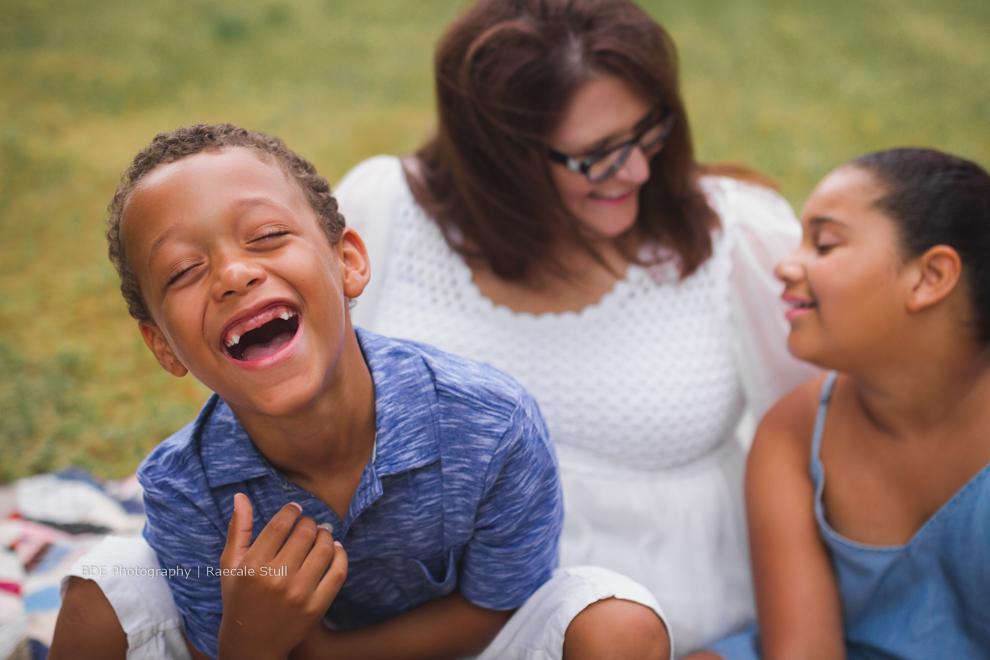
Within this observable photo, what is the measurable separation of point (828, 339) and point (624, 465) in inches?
24.8

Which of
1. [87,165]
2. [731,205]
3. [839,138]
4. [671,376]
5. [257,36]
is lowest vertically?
[839,138]

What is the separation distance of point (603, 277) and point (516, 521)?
0.89 m

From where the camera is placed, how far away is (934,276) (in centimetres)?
183

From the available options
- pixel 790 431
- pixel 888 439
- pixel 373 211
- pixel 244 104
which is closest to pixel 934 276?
pixel 888 439

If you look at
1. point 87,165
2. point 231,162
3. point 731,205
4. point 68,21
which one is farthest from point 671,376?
point 68,21

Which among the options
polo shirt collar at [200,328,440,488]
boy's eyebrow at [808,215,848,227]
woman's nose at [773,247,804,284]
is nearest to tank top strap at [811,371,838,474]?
woman's nose at [773,247,804,284]

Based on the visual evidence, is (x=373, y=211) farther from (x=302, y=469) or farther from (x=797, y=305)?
(x=797, y=305)

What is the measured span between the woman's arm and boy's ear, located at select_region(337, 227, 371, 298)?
113 centimetres

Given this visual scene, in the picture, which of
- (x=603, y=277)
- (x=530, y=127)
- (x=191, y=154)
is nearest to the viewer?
(x=191, y=154)

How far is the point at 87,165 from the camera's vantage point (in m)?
5.68

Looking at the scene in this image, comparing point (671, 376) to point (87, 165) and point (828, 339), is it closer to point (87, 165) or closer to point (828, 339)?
point (828, 339)

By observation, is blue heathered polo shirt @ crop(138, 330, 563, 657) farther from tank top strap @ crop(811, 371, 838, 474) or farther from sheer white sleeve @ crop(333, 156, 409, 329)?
tank top strap @ crop(811, 371, 838, 474)

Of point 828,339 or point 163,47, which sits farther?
point 163,47

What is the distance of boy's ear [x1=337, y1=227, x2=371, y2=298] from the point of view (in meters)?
1.62
